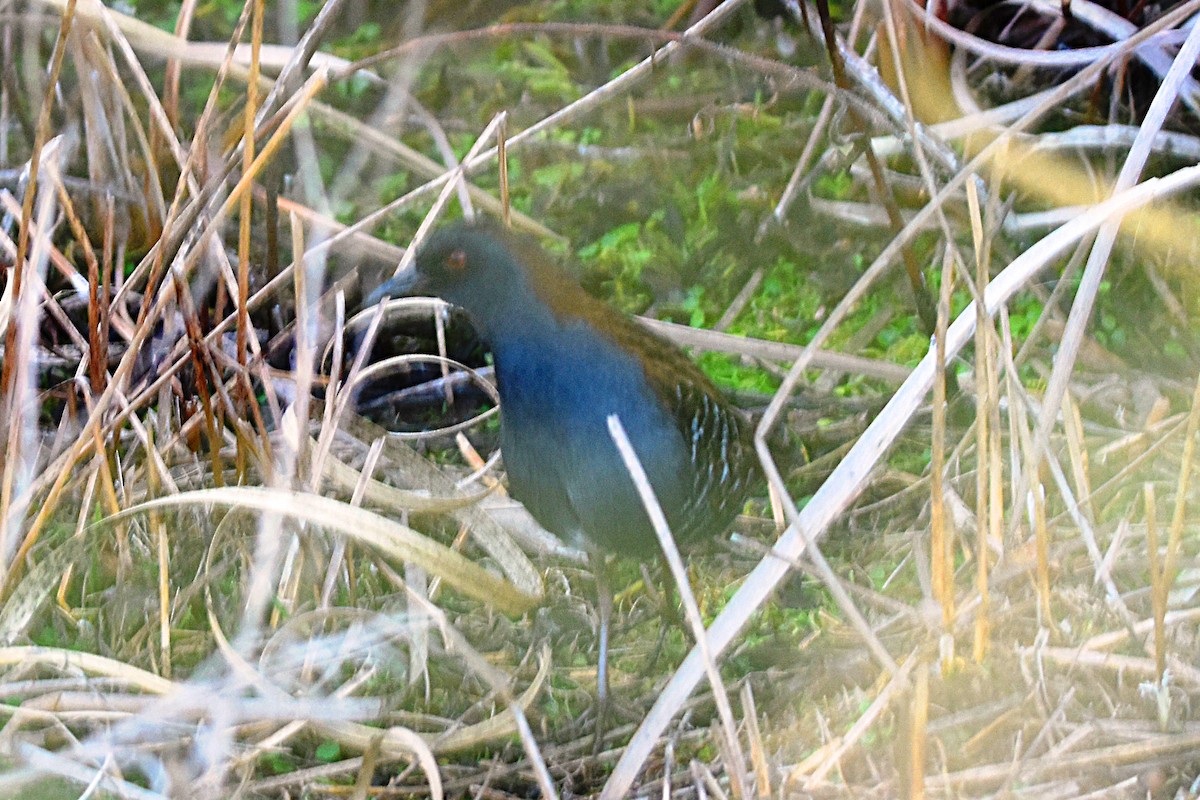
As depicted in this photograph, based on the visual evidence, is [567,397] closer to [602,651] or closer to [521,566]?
[521,566]

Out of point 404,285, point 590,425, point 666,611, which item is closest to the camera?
point 590,425

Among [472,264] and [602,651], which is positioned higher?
[472,264]

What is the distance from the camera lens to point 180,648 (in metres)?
1.78

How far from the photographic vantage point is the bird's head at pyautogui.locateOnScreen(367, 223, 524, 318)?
177cm

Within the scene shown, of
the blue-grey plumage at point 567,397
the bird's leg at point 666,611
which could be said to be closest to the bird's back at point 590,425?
the blue-grey plumage at point 567,397

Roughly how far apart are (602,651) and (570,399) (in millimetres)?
360

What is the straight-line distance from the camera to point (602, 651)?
176 centimetres

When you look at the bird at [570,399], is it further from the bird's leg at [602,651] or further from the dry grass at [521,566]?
the dry grass at [521,566]

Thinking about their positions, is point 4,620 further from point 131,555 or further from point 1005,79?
point 1005,79

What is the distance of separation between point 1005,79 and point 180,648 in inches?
83.8

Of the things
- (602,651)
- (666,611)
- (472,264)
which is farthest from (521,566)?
(472,264)

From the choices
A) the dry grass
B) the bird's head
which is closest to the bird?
the bird's head

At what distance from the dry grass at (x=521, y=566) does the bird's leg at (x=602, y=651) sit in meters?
0.03

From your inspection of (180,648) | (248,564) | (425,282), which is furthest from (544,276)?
(180,648)
